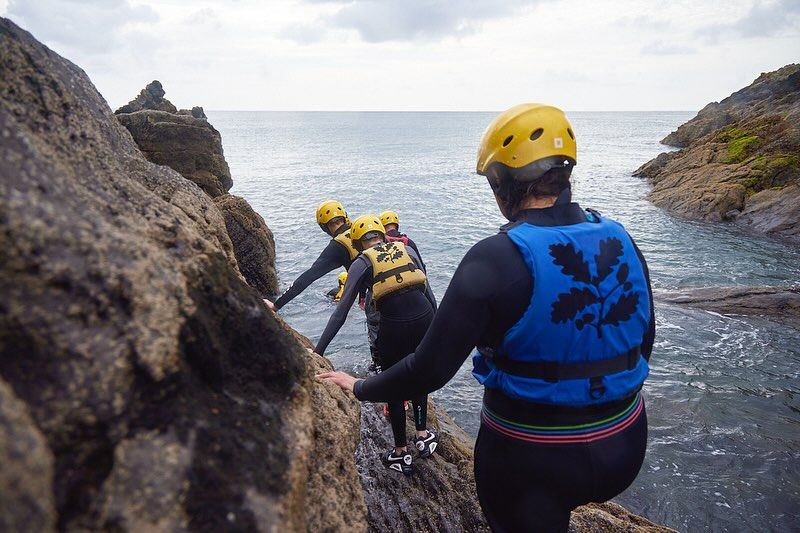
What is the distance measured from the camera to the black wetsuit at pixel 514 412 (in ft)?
7.23

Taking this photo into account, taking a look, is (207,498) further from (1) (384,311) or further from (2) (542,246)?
(1) (384,311)

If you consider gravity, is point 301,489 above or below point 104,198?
below

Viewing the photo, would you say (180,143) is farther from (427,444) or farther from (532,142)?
(532,142)

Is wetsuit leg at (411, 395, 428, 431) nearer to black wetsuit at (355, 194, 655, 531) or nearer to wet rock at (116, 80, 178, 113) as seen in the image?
black wetsuit at (355, 194, 655, 531)

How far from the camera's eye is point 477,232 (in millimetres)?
26031

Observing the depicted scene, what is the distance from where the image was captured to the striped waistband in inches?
93.3

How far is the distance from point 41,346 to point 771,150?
32735mm

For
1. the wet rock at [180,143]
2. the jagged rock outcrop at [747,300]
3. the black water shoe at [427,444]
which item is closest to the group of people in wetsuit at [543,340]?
the black water shoe at [427,444]

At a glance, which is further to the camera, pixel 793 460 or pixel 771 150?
pixel 771 150

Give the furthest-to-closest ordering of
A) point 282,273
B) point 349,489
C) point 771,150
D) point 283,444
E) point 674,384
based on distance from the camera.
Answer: point 771,150
point 282,273
point 674,384
point 349,489
point 283,444

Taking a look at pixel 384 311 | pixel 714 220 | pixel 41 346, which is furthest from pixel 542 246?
pixel 714 220

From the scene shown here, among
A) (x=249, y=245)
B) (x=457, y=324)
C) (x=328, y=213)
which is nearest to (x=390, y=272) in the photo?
(x=328, y=213)

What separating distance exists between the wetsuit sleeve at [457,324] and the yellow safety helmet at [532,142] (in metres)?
0.56

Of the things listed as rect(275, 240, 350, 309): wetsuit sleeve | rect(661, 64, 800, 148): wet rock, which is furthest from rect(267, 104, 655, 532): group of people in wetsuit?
rect(661, 64, 800, 148): wet rock
